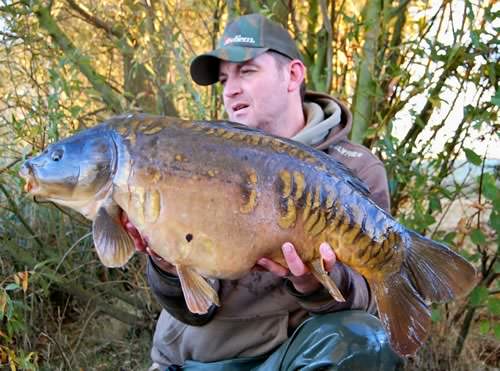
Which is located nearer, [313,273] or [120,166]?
[120,166]

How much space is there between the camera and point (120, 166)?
1.25 m

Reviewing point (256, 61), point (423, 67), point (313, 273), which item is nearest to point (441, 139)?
point (423, 67)

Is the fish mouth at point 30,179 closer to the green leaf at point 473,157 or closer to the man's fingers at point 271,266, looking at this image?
the man's fingers at point 271,266

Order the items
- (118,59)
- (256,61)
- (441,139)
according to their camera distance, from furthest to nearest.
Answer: (118,59) → (441,139) → (256,61)

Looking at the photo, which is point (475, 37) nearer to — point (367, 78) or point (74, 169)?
point (367, 78)

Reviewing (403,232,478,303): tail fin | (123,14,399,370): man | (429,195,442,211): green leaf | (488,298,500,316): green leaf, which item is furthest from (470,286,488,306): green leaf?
(403,232,478,303): tail fin

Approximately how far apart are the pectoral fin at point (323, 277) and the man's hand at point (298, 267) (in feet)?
0.03

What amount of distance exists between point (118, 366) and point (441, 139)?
→ 1.47 metres

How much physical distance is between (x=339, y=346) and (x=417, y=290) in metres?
0.22

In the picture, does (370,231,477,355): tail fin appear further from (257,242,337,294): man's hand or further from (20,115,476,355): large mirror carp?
(257,242,337,294): man's hand

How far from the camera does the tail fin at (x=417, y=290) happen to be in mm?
1320

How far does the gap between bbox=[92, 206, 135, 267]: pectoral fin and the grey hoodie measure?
12.0 inches

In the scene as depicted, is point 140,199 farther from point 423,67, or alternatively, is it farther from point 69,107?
point 423,67

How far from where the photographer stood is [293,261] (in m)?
1.31
